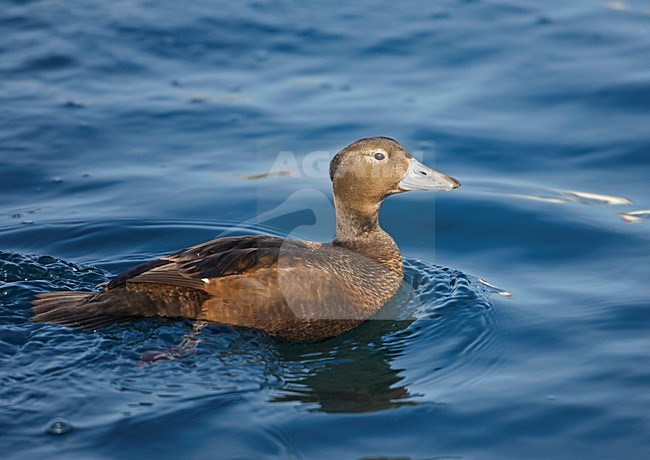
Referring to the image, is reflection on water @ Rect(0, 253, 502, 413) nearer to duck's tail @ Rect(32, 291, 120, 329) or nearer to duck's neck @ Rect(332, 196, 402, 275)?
duck's tail @ Rect(32, 291, 120, 329)

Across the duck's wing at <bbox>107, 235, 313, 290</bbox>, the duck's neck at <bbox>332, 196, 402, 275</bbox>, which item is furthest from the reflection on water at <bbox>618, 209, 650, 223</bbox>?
the duck's wing at <bbox>107, 235, 313, 290</bbox>

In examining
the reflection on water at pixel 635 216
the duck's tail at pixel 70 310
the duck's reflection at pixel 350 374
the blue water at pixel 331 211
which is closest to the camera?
the blue water at pixel 331 211

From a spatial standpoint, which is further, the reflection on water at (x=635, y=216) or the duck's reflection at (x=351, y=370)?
the reflection on water at (x=635, y=216)

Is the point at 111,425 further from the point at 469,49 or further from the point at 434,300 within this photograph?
the point at 469,49

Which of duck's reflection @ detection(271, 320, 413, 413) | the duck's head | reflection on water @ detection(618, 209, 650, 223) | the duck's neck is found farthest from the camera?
reflection on water @ detection(618, 209, 650, 223)

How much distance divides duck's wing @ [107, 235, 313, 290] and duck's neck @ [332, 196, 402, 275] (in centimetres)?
69

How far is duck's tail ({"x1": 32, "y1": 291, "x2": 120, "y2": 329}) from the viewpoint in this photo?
20.2 feet

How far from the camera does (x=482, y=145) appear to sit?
9766mm

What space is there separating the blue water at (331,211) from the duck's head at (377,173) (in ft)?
2.60

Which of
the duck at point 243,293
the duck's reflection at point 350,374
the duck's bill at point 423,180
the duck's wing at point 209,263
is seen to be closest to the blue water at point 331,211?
the duck's reflection at point 350,374

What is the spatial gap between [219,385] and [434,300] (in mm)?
1969

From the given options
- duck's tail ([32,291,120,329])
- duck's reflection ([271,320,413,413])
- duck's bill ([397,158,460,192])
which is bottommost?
duck's reflection ([271,320,413,413])

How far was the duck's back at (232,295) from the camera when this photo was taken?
618cm

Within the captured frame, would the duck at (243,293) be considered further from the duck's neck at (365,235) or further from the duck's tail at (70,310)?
the duck's neck at (365,235)
